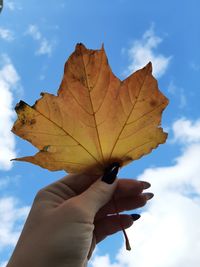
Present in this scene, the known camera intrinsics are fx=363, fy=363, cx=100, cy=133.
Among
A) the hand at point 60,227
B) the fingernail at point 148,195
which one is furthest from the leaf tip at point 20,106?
the fingernail at point 148,195

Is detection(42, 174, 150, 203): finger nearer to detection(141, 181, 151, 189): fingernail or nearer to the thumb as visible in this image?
detection(141, 181, 151, 189): fingernail

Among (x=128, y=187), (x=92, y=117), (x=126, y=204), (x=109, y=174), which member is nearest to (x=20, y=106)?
(x=92, y=117)

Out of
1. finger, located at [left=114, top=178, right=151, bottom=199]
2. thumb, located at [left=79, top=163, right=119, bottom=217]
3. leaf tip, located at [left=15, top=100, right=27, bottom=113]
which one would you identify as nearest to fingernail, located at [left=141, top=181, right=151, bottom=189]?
finger, located at [left=114, top=178, right=151, bottom=199]

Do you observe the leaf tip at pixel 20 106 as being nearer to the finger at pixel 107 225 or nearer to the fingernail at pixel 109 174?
the fingernail at pixel 109 174

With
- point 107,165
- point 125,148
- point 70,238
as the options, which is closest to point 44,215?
point 70,238

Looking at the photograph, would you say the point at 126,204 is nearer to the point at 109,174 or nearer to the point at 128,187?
the point at 128,187

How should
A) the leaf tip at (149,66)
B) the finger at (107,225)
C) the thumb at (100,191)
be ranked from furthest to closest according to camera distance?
the finger at (107,225) → the thumb at (100,191) → the leaf tip at (149,66)

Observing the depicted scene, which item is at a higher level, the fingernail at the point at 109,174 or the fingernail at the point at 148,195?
the fingernail at the point at 148,195
